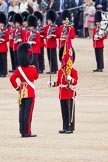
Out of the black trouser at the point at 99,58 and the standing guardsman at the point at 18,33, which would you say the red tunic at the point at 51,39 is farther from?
the black trouser at the point at 99,58

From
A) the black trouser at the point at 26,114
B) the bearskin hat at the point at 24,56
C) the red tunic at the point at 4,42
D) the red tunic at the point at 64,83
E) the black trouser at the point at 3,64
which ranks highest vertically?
the bearskin hat at the point at 24,56

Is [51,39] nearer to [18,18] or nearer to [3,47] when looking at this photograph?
[18,18]

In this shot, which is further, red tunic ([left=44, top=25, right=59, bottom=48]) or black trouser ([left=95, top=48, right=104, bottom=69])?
black trouser ([left=95, top=48, right=104, bottom=69])

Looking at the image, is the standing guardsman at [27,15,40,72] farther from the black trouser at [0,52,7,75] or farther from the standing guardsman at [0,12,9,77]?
the black trouser at [0,52,7,75]

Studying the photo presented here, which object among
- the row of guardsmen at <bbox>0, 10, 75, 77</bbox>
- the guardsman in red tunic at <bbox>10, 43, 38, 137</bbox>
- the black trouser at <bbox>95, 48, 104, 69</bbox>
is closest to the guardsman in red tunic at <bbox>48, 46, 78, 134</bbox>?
the guardsman in red tunic at <bbox>10, 43, 38, 137</bbox>

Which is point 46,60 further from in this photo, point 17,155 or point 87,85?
point 17,155

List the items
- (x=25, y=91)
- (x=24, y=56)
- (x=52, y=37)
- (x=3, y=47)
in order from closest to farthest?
(x=25, y=91)
(x=24, y=56)
(x=3, y=47)
(x=52, y=37)

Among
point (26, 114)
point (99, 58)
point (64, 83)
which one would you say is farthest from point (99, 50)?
point (26, 114)

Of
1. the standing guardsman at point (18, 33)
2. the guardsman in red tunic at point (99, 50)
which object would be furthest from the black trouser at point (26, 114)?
the guardsman in red tunic at point (99, 50)

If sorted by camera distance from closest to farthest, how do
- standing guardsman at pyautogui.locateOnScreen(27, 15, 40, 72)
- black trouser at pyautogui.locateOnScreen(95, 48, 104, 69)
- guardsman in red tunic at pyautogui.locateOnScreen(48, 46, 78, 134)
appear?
guardsman in red tunic at pyautogui.locateOnScreen(48, 46, 78, 134), standing guardsman at pyautogui.locateOnScreen(27, 15, 40, 72), black trouser at pyautogui.locateOnScreen(95, 48, 104, 69)

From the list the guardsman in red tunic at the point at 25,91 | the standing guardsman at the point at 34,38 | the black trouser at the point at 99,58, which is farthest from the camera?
the black trouser at the point at 99,58

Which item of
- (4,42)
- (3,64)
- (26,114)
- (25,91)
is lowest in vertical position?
(3,64)

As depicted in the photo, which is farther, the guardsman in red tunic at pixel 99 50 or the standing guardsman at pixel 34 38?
the guardsman in red tunic at pixel 99 50

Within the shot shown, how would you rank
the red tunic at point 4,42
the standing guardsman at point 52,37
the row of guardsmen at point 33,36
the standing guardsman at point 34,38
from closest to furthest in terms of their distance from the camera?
the standing guardsman at point 34,38 < the row of guardsmen at point 33,36 < the red tunic at point 4,42 < the standing guardsman at point 52,37
